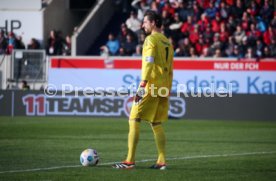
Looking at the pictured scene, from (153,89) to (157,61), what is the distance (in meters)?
0.44

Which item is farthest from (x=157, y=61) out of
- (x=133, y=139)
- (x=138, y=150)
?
(x=138, y=150)

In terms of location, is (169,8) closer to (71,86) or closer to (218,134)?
(71,86)

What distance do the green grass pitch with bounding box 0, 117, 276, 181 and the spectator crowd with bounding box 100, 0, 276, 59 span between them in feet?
15.4

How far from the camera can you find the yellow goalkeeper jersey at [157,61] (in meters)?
12.5

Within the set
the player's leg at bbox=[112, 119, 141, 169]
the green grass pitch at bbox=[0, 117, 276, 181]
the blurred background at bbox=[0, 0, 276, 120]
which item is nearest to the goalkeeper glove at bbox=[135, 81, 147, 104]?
the player's leg at bbox=[112, 119, 141, 169]

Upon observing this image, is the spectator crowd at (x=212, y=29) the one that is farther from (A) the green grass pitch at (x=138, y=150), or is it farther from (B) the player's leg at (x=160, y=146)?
(B) the player's leg at (x=160, y=146)

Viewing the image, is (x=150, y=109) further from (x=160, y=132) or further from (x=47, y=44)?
(x=47, y=44)

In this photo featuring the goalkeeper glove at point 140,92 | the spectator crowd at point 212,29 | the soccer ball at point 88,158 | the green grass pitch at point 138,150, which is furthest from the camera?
the spectator crowd at point 212,29

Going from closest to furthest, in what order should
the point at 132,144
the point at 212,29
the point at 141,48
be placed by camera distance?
1. the point at 132,144
2. the point at 212,29
3. the point at 141,48

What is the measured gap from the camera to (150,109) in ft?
42.2

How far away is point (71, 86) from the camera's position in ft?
99.6

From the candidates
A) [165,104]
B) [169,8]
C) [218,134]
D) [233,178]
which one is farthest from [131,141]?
[169,8]

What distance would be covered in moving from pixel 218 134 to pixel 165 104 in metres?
7.82

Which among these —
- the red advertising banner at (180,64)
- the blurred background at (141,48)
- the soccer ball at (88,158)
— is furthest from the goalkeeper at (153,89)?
the red advertising banner at (180,64)
